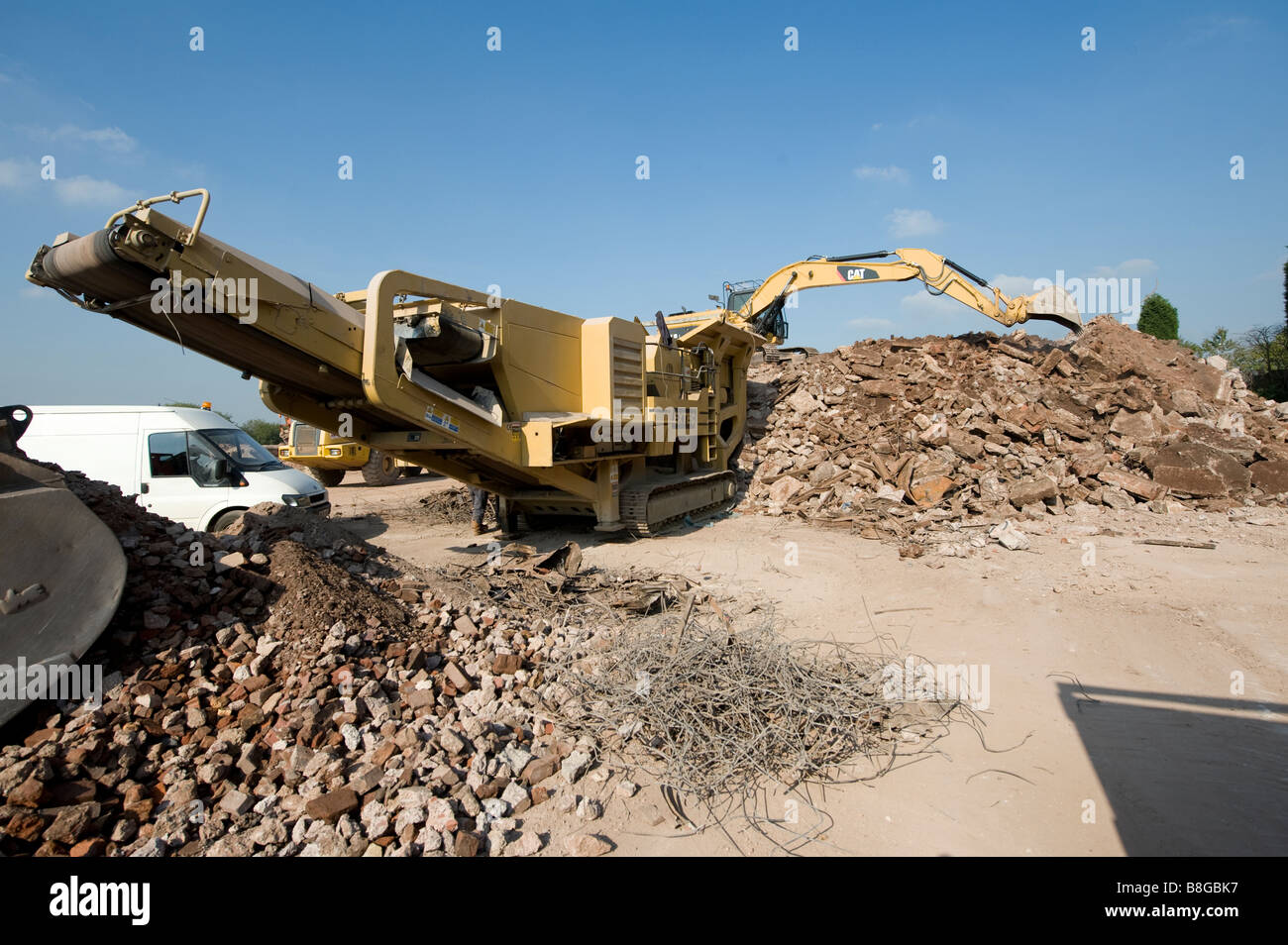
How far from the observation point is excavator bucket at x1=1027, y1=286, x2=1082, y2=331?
13578 mm

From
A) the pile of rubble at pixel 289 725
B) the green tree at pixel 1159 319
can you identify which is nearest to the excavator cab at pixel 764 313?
the pile of rubble at pixel 289 725

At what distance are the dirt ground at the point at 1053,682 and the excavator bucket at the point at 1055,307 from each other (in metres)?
6.28

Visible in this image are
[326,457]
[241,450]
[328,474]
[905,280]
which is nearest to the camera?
[241,450]

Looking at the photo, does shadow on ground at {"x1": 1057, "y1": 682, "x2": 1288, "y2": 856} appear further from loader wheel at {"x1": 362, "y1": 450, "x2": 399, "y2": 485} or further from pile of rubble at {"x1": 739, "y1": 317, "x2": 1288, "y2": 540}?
loader wheel at {"x1": 362, "y1": 450, "x2": 399, "y2": 485}

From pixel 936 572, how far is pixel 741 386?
6.21 metres

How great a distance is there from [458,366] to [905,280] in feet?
33.4

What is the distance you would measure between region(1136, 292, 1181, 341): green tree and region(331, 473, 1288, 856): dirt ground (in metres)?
16.3

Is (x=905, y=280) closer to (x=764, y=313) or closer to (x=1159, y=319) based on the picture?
(x=764, y=313)

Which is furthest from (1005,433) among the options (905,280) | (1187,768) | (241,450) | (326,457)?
(326,457)

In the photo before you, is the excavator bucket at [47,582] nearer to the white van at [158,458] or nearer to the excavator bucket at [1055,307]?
the white van at [158,458]

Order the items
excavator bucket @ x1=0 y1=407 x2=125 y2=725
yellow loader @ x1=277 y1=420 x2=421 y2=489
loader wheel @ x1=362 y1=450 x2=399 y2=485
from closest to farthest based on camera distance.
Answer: excavator bucket @ x1=0 y1=407 x2=125 y2=725
yellow loader @ x1=277 y1=420 x2=421 y2=489
loader wheel @ x1=362 y1=450 x2=399 y2=485

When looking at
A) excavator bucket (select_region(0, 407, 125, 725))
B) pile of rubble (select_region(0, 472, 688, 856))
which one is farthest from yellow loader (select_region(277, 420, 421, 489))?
excavator bucket (select_region(0, 407, 125, 725))

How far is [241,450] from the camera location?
27.7 feet
